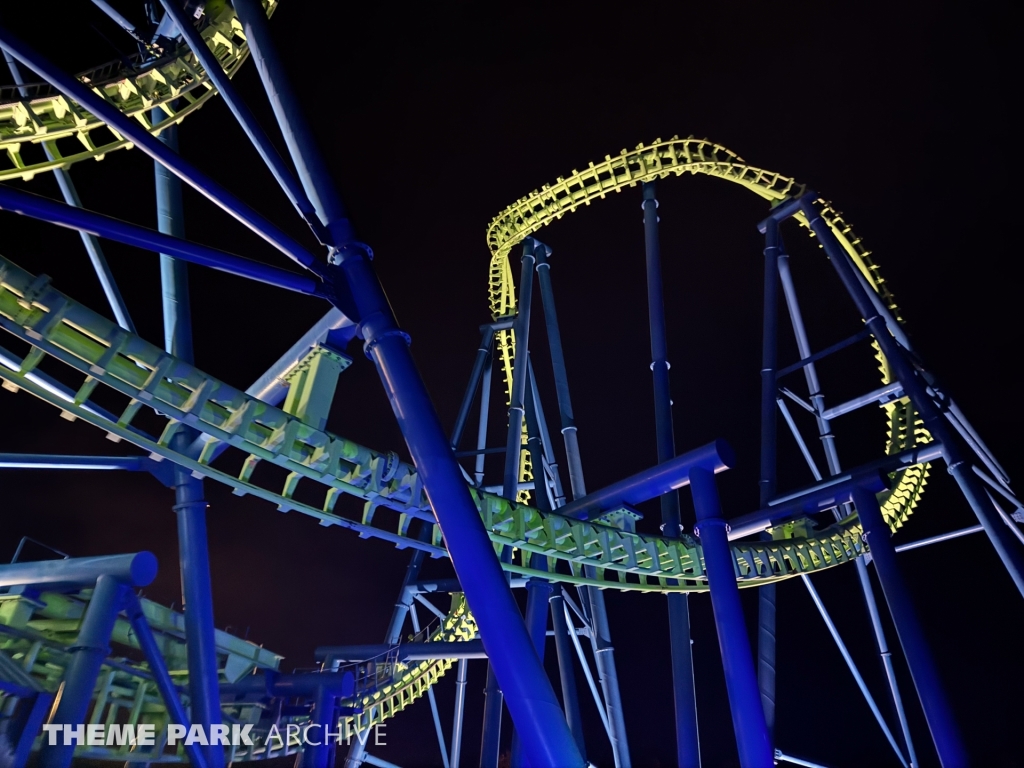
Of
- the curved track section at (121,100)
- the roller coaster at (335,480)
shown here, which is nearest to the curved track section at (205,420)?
the roller coaster at (335,480)

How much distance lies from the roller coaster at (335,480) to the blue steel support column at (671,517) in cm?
3

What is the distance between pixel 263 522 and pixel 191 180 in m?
12.0

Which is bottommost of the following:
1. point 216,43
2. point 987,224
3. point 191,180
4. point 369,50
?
point 191,180

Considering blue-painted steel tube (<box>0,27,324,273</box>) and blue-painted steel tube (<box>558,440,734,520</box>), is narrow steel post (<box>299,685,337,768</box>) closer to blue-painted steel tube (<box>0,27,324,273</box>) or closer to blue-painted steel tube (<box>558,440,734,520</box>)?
blue-painted steel tube (<box>558,440,734,520</box>)

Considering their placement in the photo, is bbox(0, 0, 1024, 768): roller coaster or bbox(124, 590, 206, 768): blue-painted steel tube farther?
bbox(124, 590, 206, 768): blue-painted steel tube

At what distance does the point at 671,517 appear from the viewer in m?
8.72

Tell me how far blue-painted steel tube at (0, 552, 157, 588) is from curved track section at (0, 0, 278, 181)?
336 cm

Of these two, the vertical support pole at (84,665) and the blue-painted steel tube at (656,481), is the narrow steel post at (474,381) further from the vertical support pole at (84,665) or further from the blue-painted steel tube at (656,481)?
the vertical support pole at (84,665)

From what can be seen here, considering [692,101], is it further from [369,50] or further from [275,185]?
[275,185]

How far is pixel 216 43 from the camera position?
723 cm

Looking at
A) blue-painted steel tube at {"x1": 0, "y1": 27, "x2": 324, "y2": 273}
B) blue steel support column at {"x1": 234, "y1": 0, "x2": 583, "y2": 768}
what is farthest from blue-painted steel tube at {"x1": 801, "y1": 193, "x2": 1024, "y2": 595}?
blue-painted steel tube at {"x1": 0, "y1": 27, "x2": 324, "y2": 273}

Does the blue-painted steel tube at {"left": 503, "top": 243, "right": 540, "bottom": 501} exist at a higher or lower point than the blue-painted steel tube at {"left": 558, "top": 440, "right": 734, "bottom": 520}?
higher

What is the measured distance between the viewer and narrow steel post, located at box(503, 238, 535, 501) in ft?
29.1

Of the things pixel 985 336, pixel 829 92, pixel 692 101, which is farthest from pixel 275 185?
pixel 985 336
